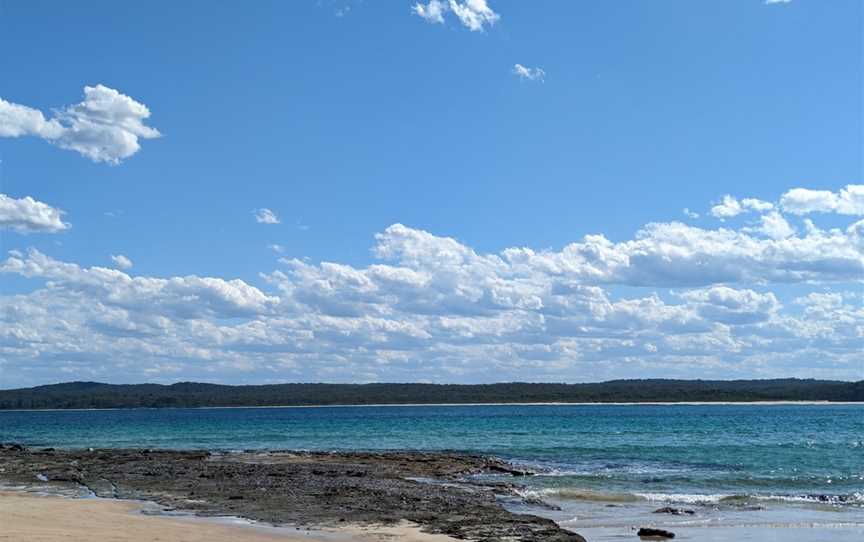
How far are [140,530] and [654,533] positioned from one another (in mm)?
10957

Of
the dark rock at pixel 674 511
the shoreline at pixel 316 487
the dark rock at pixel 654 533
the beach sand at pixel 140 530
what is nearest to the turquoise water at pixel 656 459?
the dark rock at pixel 674 511

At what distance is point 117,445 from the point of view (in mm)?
64500

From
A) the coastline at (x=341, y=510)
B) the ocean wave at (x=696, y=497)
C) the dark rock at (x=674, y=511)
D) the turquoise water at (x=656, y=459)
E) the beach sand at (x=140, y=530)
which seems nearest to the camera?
the beach sand at (x=140, y=530)

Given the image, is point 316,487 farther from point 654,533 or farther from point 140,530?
point 654,533

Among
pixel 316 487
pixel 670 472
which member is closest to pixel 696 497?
pixel 670 472

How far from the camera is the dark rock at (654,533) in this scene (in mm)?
20578

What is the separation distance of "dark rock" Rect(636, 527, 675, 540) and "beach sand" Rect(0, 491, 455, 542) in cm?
437

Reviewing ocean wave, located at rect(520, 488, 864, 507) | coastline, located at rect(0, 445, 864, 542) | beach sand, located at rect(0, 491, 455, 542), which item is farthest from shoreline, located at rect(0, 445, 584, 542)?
ocean wave, located at rect(520, 488, 864, 507)

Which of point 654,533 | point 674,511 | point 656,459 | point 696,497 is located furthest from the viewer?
point 656,459

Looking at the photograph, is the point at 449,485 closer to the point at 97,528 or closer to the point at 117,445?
the point at 97,528

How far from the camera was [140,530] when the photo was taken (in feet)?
64.7

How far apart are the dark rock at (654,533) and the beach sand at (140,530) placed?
4.37 metres

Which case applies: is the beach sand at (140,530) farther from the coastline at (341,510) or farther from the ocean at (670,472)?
the ocean at (670,472)

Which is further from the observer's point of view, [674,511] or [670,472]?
[670,472]
